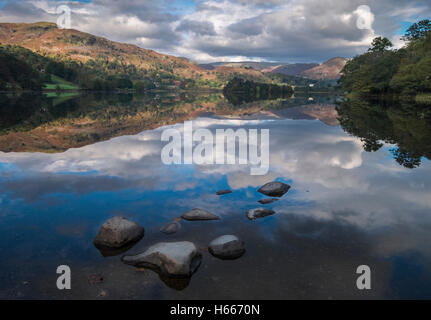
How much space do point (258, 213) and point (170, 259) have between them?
506 cm

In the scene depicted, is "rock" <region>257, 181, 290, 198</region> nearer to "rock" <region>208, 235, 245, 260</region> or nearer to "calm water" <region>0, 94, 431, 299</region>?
"calm water" <region>0, 94, 431, 299</region>

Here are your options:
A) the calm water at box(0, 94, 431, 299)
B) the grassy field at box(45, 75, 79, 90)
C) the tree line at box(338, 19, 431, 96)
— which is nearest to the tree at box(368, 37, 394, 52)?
the tree line at box(338, 19, 431, 96)

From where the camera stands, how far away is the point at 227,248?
955cm

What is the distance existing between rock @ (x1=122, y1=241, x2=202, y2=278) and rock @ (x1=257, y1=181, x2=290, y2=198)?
A: 21.8 ft

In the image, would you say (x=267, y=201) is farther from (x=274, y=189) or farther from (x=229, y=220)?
(x=229, y=220)

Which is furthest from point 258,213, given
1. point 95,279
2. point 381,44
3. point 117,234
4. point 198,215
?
point 381,44

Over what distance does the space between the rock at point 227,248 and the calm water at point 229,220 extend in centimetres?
24

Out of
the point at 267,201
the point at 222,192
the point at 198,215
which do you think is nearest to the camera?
the point at 198,215

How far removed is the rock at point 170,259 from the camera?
8.41 meters

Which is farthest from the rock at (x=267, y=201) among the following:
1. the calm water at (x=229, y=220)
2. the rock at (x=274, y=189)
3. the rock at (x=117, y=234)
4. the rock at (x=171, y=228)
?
the rock at (x=117, y=234)

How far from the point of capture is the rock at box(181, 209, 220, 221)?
12.0 metres
